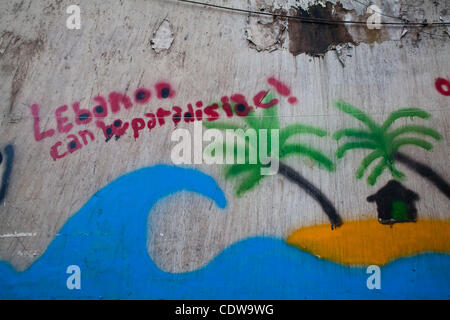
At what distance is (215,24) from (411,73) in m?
2.17

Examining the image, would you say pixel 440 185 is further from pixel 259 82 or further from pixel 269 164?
pixel 259 82

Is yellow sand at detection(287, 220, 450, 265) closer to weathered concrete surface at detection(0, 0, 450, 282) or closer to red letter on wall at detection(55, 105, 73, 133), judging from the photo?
weathered concrete surface at detection(0, 0, 450, 282)

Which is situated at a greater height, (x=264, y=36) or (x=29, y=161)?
(x=264, y=36)

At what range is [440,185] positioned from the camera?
13.4 feet

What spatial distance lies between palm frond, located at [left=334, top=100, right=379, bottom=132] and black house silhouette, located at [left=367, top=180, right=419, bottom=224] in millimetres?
658

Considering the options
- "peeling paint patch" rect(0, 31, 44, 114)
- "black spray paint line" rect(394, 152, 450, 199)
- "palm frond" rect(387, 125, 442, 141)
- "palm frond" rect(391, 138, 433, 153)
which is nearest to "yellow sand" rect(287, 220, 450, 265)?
"black spray paint line" rect(394, 152, 450, 199)

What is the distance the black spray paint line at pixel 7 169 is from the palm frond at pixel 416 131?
12.9 ft

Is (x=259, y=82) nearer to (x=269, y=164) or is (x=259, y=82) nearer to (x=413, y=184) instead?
(x=269, y=164)

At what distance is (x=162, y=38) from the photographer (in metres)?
4.22

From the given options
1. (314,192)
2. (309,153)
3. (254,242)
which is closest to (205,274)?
(254,242)

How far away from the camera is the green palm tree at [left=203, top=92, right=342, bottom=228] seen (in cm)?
405

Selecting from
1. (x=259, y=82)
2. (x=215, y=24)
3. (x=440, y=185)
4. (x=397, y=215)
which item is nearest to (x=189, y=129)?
(x=259, y=82)
